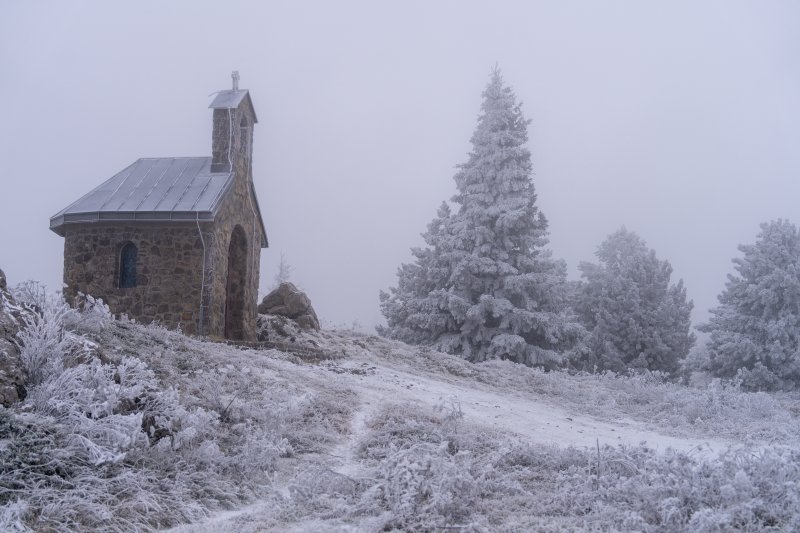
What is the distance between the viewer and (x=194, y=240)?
15.1m

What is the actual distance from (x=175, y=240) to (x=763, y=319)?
759 inches

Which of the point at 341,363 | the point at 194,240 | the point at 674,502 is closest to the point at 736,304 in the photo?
the point at 341,363

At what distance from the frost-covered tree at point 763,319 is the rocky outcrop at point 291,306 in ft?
46.1

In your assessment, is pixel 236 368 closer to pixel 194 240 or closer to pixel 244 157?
pixel 194 240

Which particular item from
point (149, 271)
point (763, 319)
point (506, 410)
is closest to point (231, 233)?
point (149, 271)

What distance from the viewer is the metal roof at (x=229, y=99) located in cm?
1675

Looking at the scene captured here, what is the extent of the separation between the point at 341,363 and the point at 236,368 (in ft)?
13.3

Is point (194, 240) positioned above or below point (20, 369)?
above

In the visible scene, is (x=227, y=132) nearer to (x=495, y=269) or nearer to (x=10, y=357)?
(x=495, y=269)

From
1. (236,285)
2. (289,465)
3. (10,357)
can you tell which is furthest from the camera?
(236,285)

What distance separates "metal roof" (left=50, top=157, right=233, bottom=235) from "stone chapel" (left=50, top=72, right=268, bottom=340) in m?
0.02

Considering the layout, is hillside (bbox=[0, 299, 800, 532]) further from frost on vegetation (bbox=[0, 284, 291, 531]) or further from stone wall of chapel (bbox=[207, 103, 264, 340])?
Answer: stone wall of chapel (bbox=[207, 103, 264, 340])

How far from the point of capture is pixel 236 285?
17.2 meters

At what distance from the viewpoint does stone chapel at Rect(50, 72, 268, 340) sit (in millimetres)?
15055
